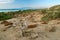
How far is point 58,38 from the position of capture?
19.0 feet

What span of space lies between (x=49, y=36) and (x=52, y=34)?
296mm

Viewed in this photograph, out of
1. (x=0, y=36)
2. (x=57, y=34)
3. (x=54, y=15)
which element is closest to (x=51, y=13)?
(x=54, y=15)

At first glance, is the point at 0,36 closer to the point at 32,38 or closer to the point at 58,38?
the point at 32,38

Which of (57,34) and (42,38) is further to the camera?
(57,34)

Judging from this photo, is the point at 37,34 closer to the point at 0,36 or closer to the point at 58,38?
the point at 58,38

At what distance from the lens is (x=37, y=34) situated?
617 centimetres

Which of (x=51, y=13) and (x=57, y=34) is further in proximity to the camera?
(x=51, y=13)

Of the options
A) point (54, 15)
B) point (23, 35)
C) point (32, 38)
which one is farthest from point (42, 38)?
point (54, 15)

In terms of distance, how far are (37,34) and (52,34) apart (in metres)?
0.60

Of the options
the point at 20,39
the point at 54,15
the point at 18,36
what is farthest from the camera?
the point at 54,15

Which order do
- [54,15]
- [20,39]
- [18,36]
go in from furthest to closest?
[54,15], [18,36], [20,39]

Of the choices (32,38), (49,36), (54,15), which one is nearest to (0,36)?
(32,38)

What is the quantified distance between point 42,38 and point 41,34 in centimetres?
42

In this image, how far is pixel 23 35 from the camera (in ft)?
20.1
